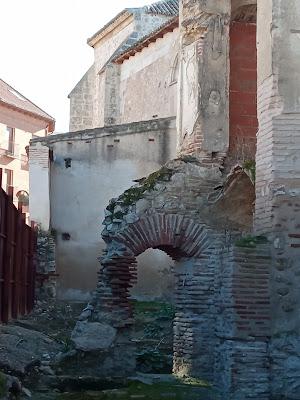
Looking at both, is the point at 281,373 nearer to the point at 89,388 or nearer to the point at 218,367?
the point at 218,367

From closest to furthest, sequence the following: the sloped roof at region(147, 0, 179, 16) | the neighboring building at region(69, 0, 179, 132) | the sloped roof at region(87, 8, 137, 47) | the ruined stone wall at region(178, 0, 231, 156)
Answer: the ruined stone wall at region(178, 0, 231, 156), the neighboring building at region(69, 0, 179, 132), the sloped roof at region(147, 0, 179, 16), the sloped roof at region(87, 8, 137, 47)

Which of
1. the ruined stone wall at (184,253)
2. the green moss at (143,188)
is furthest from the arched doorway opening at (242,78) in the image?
the green moss at (143,188)

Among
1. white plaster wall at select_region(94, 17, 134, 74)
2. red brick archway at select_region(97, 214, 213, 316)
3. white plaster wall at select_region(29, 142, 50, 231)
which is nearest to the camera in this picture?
red brick archway at select_region(97, 214, 213, 316)

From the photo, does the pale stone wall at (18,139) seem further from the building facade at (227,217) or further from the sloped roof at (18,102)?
the building facade at (227,217)

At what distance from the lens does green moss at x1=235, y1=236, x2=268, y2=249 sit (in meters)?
9.20

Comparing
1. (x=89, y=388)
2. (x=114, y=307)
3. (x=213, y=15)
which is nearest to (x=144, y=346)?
(x=114, y=307)

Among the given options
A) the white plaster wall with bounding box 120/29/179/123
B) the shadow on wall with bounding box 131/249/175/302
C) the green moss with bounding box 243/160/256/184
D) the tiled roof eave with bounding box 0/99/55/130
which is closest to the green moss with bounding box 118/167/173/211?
the green moss with bounding box 243/160/256/184

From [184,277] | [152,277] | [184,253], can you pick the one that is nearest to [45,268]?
[152,277]

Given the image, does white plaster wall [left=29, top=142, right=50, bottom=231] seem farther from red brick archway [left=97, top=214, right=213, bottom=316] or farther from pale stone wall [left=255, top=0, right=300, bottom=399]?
pale stone wall [left=255, top=0, right=300, bottom=399]

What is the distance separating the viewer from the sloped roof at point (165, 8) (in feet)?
86.5

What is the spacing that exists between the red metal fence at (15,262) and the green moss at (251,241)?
4.76 m

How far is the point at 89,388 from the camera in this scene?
971cm

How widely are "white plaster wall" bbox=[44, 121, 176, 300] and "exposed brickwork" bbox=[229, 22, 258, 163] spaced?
6029mm

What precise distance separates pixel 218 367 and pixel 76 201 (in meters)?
10.3
